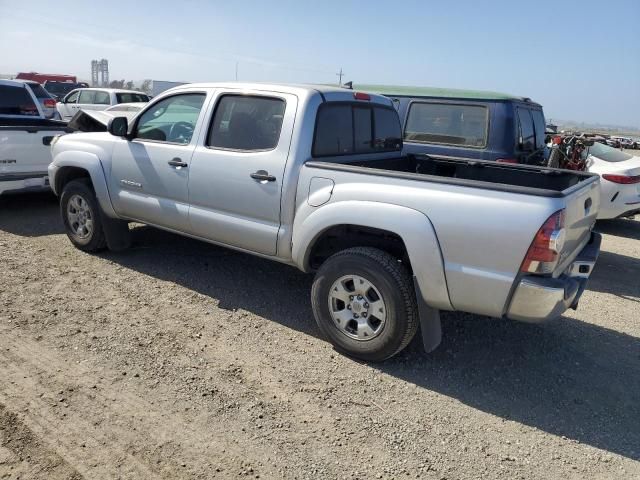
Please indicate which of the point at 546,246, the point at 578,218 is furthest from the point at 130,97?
the point at 546,246

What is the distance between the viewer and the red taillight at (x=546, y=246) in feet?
9.72

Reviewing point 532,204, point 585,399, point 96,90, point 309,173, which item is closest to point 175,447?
Result: point 309,173

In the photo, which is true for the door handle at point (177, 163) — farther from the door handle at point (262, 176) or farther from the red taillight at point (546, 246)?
the red taillight at point (546, 246)

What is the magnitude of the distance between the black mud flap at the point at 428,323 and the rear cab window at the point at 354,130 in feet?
4.67

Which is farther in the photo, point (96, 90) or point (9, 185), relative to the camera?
point (96, 90)

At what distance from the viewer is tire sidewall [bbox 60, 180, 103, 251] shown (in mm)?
5492

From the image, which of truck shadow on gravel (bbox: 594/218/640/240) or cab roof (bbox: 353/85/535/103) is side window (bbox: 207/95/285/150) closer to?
→ cab roof (bbox: 353/85/535/103)

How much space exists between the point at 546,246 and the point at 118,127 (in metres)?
4.00

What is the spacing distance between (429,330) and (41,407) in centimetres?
244

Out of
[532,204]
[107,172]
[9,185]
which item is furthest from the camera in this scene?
[9,185]

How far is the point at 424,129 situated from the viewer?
281 inches

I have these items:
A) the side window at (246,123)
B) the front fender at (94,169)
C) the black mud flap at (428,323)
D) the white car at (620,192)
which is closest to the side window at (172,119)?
the side window at (246,123)

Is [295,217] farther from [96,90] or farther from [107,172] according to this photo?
[96,90]

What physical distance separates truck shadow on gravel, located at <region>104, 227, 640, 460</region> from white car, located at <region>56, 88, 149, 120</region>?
1239cm
